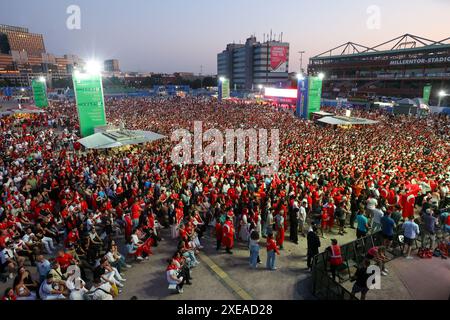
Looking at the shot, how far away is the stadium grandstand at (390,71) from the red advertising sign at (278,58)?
114 ft

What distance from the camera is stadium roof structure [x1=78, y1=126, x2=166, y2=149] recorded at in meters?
19.5

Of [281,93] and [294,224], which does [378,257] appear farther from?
[281,93]

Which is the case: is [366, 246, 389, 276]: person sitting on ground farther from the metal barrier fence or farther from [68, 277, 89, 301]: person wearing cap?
[68, 277, 89, 301]: person wearing cap

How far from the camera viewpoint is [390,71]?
69875mm

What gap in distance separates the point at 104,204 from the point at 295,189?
25.4 feet

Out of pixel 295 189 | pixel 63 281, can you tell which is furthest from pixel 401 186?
pixel 63 281

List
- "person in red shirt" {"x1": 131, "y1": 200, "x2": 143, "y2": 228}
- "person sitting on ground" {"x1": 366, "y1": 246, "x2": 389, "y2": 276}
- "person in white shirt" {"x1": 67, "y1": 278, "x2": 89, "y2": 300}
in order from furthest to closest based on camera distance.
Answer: "person in red shirt" {"x1": 131, "y1": 200, "x2": 143, "y2": 228} → "person sitting on ground" {"x1": 366, "y1": 246, "x2": 389, "y2": 276} → "person in white shirt" {"x1": 67, "y1": 278, "x2": 89, "y2": 300}

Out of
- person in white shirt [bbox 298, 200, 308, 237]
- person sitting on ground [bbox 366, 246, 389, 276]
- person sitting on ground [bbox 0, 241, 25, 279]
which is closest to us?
person sitting on ground [bbox 366, 246, 389, 276]

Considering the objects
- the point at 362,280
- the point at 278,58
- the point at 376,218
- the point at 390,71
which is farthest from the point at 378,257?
the point at 278,58

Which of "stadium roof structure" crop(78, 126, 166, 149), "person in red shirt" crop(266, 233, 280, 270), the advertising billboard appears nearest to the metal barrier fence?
"person in red shirt" crop(266, 233, 280, 270)

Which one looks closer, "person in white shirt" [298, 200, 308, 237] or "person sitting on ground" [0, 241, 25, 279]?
"person sitting on ground" [0, 241, 25, 279]

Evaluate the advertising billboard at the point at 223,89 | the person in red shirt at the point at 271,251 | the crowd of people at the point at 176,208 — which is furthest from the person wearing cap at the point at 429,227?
the advertising billboard at the point at 223,89

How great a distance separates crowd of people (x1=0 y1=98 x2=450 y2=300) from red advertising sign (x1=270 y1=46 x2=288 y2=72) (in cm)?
11514
